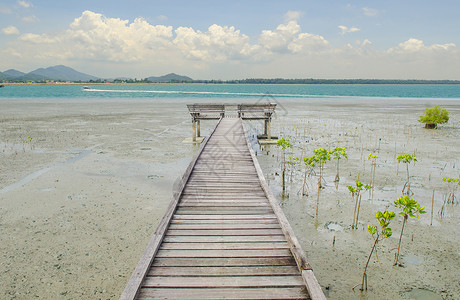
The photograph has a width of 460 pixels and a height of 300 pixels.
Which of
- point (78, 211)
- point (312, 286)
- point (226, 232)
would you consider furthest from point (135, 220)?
point (312, 286)

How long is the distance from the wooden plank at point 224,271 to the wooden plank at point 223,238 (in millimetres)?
689

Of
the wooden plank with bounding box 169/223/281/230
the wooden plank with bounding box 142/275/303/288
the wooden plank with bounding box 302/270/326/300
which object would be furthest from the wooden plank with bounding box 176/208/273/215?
the wooden plank with bounding box 302/270/326/300

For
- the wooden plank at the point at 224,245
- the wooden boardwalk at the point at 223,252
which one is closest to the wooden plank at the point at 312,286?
the wooden boardwalk at the point at 223,252

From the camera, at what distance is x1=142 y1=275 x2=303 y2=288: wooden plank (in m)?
3.70

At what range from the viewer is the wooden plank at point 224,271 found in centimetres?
391

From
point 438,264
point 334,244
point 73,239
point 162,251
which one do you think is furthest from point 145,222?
point 438,264

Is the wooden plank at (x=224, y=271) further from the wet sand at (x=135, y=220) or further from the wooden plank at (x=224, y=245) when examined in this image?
the wet sand at (x=135, y=220)

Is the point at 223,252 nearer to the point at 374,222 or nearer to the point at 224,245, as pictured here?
the point at 224,245

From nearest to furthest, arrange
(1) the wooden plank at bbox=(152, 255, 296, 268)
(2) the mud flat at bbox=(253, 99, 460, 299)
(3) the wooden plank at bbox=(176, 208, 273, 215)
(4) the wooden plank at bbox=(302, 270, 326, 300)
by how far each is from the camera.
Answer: (4) the wooden plank at bbox=(302, 270, 326, 300) < (1) the wooden plank at bbox=(152, 255, 296, 268) < (2) the mud flat at bbox=(253, 99, 460, 299) < (3) the wooden plank at bbox=(176, 208, 273, 215)

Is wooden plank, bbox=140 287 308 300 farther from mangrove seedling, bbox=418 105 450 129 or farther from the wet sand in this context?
mangrove seedling, bbox=418 105 450 129

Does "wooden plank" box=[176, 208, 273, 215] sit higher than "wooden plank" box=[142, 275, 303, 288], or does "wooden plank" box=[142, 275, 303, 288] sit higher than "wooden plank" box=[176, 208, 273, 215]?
"wooden plank" box=[176, 208, 273, 215]

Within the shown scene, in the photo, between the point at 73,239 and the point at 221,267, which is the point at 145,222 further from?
the point at 221,267

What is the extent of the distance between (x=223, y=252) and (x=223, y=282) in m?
0.66

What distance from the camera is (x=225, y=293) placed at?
141 inches
